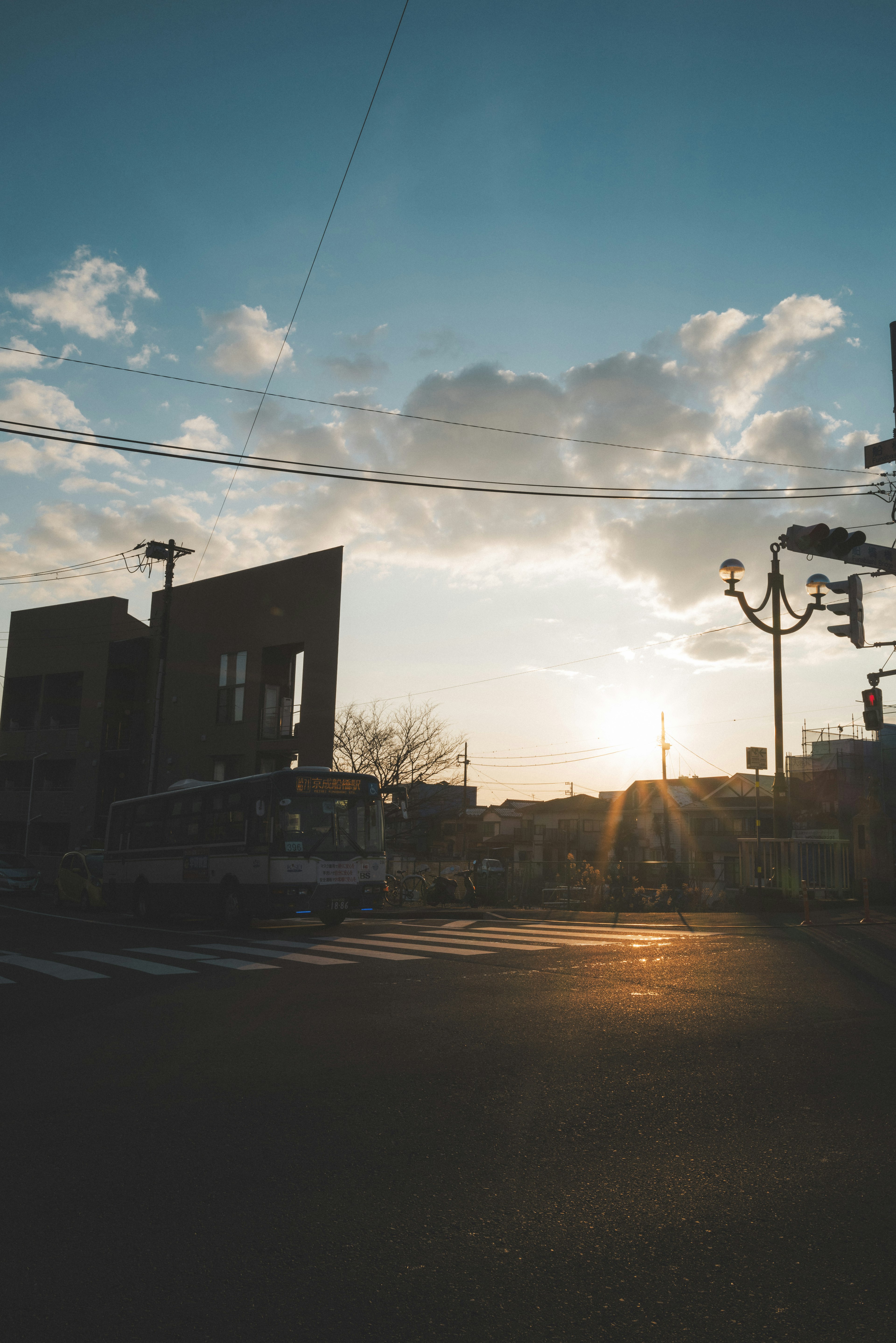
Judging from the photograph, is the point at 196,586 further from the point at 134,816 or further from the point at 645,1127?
the point at 645,1127

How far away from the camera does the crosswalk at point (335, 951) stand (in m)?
11.7

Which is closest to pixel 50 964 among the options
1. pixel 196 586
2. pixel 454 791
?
pixel 196 586

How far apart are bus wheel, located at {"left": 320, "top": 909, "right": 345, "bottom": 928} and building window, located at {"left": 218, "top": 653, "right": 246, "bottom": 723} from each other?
43.3 ft

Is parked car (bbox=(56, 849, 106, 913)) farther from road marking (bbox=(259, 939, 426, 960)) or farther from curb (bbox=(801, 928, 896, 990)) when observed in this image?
curb (bbox=(801, 928, 896, 990))

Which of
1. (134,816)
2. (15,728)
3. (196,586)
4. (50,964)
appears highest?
(196,586)

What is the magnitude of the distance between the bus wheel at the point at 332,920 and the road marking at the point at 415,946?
2819 millimetres

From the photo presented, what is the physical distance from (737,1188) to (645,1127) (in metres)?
0.94

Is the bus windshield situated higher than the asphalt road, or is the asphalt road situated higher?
the bus windshield

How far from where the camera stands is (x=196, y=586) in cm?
3456

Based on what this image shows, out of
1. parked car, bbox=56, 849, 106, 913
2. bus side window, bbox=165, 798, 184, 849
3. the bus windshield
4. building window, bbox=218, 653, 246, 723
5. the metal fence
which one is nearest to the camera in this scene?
the bus windshield

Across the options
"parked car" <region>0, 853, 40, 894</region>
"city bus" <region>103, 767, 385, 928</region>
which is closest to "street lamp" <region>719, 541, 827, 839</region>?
"city bus" <region>103, 767, 385, 928</region>

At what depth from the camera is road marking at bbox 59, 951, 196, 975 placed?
1130cm

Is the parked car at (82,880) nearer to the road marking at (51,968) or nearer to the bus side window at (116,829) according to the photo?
the bus side window at (116,829)

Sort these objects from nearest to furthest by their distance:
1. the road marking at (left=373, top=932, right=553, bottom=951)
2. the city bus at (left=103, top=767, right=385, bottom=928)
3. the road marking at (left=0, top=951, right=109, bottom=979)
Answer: the road marking at (left=0, top=951, right=109, bottom=979) < the road marking at (left=373, top=932, right=553, bottom=951) < the city bus at (left=103, top=767, right=385, bottom=928)
